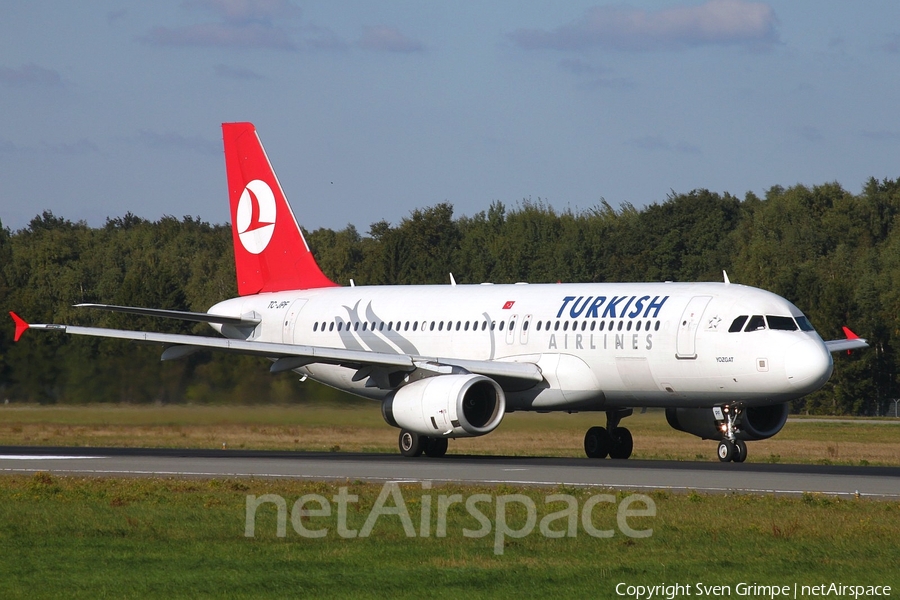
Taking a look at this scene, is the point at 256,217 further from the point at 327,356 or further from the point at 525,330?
the point at 525,330

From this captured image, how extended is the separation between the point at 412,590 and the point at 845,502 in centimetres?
793

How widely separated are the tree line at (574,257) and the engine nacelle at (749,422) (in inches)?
558

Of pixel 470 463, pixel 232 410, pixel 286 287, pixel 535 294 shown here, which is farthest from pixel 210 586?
pixel 286 287

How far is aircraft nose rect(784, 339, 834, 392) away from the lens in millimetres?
24984

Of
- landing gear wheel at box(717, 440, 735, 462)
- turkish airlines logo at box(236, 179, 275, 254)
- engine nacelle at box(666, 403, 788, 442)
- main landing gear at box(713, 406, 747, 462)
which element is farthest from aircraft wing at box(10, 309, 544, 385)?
turkish airlines logo at box(236, 179, 275, 254)

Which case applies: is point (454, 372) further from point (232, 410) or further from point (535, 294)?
point (232, 410)

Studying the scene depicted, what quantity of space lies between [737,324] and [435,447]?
6.76 metres

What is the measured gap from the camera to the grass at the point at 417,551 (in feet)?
38.3

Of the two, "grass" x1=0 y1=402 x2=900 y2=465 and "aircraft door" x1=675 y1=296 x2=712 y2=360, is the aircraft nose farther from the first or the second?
"grass" x1=0 y1=402 x2=900 y2=465

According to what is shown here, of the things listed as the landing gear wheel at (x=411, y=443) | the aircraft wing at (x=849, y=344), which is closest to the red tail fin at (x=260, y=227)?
the landing gear wheel at (x=411, y=443)

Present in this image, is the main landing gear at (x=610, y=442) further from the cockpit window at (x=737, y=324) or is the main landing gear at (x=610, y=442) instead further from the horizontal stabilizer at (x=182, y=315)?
the horizontal stabilizer at (x=182, y=315)

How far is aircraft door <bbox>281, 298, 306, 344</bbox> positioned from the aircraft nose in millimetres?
13582

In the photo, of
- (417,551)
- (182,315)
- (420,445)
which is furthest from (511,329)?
(417,551)

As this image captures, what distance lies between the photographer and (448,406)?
26562 millimetres
